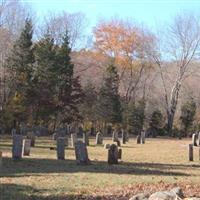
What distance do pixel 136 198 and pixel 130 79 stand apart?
72.7 metres

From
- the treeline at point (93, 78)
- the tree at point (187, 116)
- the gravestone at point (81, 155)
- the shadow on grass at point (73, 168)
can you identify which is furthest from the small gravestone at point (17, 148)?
the tree at point (187, 116)

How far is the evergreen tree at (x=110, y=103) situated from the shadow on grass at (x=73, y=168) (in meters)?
43.5

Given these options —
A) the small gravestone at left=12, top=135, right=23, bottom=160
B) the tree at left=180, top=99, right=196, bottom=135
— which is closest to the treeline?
the tree at left=180, top=99, right=196, bottom=135

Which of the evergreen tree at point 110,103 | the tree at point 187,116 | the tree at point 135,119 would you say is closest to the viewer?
the evergreen tree at point 110,103

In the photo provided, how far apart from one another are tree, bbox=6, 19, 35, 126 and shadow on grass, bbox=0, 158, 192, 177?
115ft

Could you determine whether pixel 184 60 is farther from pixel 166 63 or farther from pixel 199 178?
pixel 199 178

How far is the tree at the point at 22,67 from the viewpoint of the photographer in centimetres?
5810

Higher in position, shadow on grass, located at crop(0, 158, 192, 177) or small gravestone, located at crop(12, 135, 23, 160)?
small gravestone, located at crop(12, 135, 23, 160)

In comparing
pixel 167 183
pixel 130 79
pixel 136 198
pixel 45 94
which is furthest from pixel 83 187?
pixel 130 79

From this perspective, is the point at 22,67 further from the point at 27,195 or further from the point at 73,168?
the point at 27,195

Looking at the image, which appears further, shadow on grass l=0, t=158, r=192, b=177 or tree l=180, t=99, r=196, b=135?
tree l=180, t=99, r=196, b=135

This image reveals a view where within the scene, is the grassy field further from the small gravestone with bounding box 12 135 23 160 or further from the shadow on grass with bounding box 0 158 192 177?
the small gravestone with bounding box 12 135 23 160

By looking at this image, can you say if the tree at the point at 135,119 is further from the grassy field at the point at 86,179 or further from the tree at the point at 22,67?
the grassy field at the point at 86,179

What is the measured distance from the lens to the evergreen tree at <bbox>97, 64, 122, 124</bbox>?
220ft
